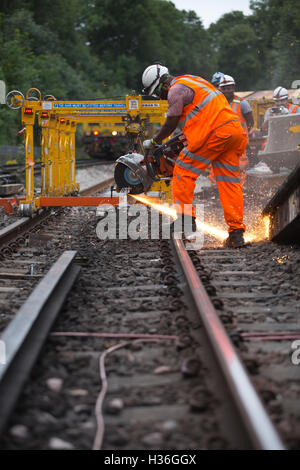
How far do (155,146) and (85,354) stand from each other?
12.5 feet

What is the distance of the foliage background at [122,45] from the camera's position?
2877 centimetres

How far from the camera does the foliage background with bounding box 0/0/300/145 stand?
2877cm

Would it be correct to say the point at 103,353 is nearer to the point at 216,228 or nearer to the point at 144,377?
the point at 144,377

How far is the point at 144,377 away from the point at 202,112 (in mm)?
3423

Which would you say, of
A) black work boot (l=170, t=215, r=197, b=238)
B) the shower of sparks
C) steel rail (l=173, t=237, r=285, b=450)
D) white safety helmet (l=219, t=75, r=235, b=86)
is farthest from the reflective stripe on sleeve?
white safety helmet (l=219, t=75, r=235, b=86)

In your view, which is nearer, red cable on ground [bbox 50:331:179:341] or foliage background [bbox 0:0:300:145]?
red cable on ground [bbox 50:331:179:341]

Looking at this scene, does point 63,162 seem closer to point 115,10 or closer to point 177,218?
point 177,218

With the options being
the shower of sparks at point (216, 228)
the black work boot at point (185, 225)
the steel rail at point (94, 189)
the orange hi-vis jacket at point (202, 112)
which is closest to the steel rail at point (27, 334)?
the black work boot at point (185, 225)

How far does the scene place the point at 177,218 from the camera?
18.9 feet

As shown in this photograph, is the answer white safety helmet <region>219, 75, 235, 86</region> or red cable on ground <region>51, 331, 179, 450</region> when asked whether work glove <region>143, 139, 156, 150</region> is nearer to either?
white safety helmet <region>219, 75, 235, 86</region>

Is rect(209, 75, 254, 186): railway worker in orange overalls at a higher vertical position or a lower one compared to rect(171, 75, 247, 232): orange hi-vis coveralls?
higher

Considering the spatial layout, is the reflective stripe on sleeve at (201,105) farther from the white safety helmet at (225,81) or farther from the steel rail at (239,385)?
the white safety helmet at (225,81)

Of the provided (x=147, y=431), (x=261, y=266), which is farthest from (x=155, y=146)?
(x=147, y=431)

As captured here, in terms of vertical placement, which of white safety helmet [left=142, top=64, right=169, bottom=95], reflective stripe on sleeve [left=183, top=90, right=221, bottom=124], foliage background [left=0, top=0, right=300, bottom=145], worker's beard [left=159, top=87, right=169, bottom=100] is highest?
foliage background [left=0, top=0, right=300, bottom=145]
